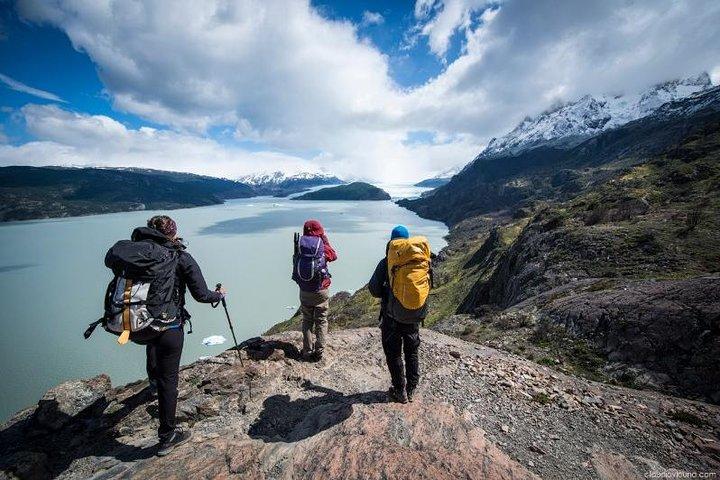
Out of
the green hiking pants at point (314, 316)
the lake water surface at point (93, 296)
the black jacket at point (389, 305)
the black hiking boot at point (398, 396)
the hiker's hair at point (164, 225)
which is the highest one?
the hiker's hair at point (164, 225)

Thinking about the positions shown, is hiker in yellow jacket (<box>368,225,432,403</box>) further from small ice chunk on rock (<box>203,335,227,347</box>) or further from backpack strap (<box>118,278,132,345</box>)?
small ice chunk on rock (<box>203,335,227,347</box>)

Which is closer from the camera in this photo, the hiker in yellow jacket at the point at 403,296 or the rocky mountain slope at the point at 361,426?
the rocky mountain slope at the point at 361,426

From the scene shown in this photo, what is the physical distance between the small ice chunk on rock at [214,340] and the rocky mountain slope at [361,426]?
49643 millimetres

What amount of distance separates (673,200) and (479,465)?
123 ft

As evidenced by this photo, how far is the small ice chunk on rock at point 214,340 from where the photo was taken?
179 feet

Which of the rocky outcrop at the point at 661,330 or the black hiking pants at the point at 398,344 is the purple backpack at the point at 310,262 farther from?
the rocky outcrop at the point at 661,330

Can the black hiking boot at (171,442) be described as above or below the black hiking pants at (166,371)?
below

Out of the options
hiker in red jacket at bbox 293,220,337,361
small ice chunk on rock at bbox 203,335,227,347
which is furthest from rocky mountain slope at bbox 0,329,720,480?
small ice chunk on rock at bbox 203,335,227,347

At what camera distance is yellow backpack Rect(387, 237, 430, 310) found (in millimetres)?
6324

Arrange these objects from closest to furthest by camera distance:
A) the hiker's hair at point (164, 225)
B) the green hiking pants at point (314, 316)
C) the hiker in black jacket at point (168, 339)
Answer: the hiker in black jacket at point (168, 339), the hiker's hair at point (164, 225), the green hiking pants at point (314, 316)

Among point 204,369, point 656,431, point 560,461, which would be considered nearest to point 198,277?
point 204,369

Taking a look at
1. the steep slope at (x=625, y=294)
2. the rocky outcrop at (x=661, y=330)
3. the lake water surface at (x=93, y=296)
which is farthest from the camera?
the lake water surface at (x=93, y=296)

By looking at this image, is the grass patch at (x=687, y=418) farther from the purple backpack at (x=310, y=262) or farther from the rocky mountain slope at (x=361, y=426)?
the purple backpack at (x=310, y=262)

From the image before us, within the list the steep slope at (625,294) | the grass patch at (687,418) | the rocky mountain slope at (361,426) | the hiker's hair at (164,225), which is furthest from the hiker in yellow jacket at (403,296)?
the steep slope at (625,294)
